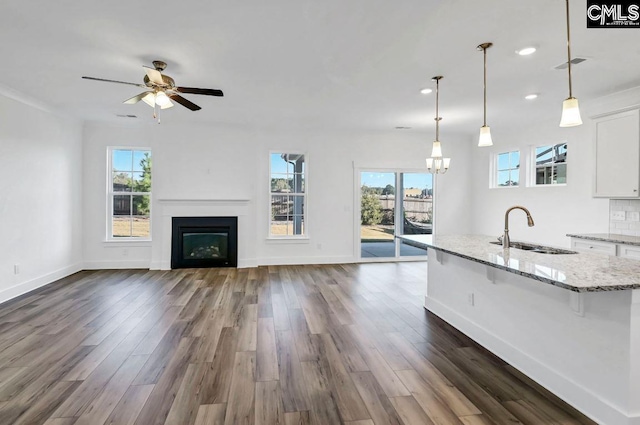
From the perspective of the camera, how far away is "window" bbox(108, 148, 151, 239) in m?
6.40

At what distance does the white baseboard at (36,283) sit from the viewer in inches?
170

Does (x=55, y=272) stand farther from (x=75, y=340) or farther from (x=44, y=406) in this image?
(x=44, y=406)

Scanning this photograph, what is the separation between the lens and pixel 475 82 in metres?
3.98

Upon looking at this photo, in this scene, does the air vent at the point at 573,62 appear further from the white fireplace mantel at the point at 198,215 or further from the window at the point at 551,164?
the white fireplace mantel at the point at 198,215

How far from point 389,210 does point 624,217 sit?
3.75 meters

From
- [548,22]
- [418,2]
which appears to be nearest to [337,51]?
[418,2]

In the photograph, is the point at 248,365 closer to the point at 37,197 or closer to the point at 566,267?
the point at 566,267

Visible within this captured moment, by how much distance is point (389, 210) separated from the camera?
23.8ft

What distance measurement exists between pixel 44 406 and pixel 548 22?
14.3ft

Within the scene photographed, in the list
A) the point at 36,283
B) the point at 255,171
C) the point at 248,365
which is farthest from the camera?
the point at 255,171

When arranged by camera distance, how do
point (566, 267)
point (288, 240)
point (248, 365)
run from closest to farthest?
point (566, 267) < point (248, 365) < point (288, 240)

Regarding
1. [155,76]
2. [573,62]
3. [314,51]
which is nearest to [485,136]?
[573,62]

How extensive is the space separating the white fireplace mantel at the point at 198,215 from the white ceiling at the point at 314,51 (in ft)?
6.21

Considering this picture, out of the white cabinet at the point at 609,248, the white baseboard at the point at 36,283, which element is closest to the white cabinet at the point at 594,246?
the white cabinet at the point at 609,248
